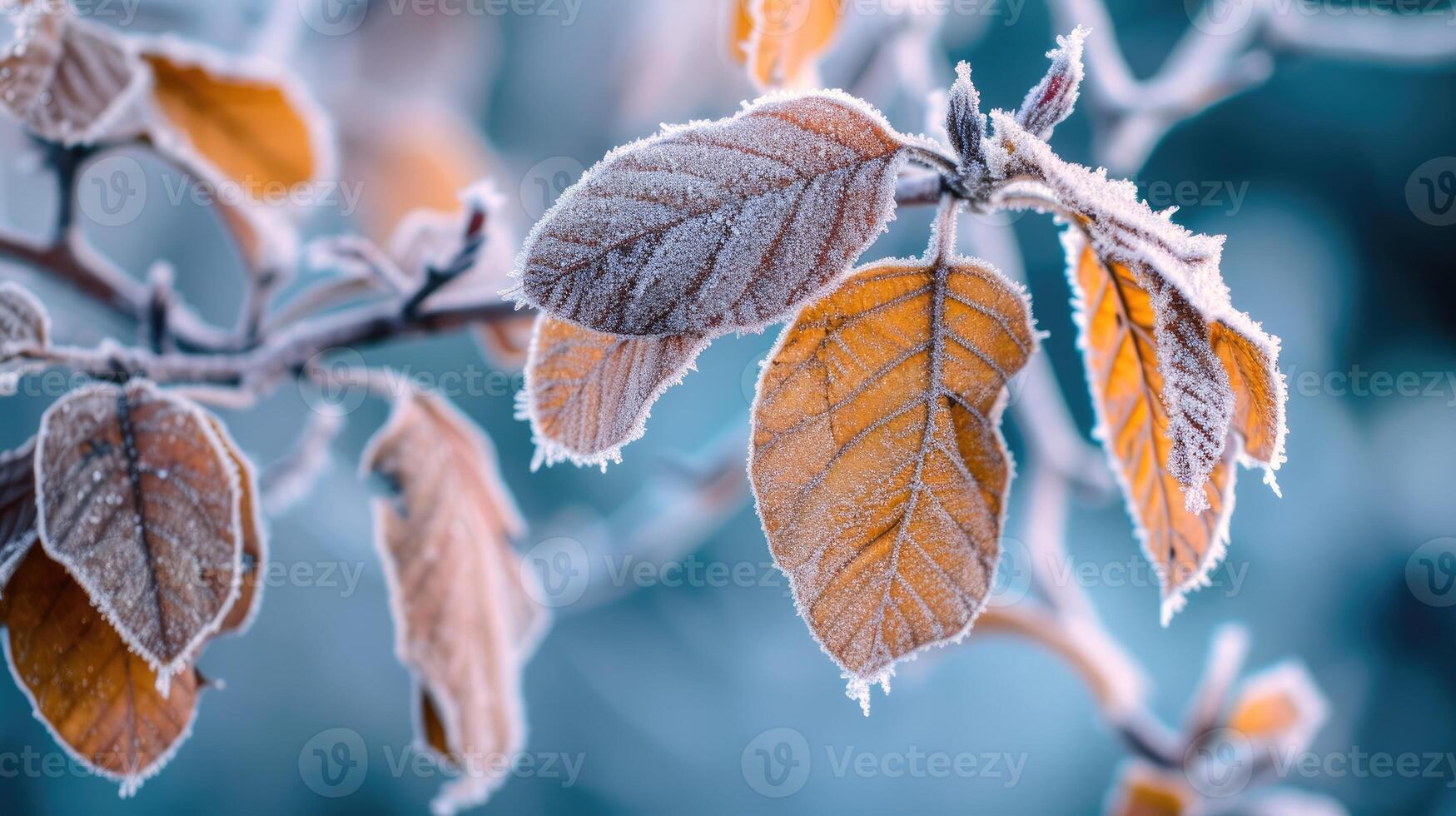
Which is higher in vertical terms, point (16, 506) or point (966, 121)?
point (966, 121)

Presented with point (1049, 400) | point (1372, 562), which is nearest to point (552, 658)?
point (1049, 400)

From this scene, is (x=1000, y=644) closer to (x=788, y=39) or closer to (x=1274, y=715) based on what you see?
(x=1274, y=715)

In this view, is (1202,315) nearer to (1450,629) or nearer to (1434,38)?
(1434,38)

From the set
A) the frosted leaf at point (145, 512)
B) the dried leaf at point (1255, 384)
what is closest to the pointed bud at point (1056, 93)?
the dried leaf at point (1255, 384)

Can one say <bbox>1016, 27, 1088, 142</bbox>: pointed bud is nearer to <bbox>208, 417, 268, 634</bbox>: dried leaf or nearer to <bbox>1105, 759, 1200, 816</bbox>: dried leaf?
<bbox>208, 417, 268, 634</bbox>: dried leaf

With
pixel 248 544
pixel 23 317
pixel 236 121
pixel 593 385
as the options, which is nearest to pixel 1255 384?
pixel 593 385

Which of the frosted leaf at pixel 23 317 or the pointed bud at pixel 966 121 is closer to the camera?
the pointed bud at pixel 966 121

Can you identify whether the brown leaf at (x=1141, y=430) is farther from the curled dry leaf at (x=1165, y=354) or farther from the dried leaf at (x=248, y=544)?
the dried leaf at (x=248, y=544)
